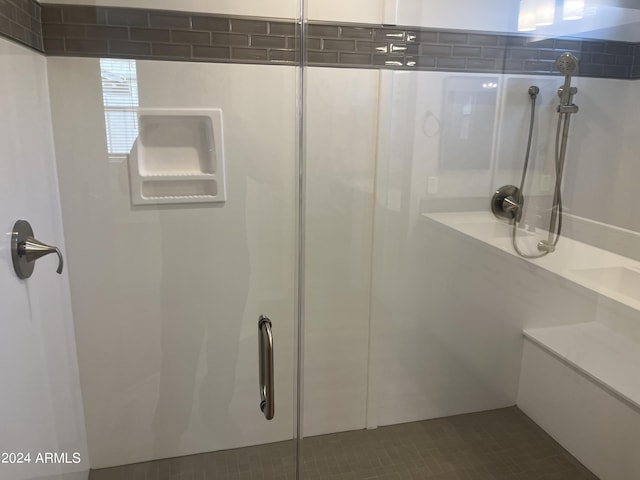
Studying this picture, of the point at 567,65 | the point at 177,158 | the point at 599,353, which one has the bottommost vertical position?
the point at 599,353

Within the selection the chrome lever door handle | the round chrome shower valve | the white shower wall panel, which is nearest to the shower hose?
the round chrome shower valve

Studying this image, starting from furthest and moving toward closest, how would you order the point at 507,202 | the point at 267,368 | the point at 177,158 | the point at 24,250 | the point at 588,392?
the point at 507,202
the point at 588,392
the point at 177,158
the point at 267,368
the point at 24,250

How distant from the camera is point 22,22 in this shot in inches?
52.3

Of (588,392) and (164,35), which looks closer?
(164,35)

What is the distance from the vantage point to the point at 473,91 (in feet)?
6.42

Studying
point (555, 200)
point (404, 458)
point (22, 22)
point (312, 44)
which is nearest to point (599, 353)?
point (555, 200)

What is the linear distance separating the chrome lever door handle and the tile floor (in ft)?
3.47

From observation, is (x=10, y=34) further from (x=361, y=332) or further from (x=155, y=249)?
(x=361, y=332)

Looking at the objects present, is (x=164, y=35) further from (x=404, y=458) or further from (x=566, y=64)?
(x=404, y=458)

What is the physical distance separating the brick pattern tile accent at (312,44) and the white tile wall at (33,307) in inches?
7.8

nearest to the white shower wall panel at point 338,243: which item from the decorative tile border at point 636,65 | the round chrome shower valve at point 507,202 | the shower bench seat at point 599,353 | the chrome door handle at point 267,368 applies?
the chrome door handle at point 267,368

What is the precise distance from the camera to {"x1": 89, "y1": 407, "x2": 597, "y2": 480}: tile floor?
1.93 m

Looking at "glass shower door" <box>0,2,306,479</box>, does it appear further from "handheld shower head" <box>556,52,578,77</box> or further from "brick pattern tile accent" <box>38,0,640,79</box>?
"handheld shower head" <box>556,52,578,77</box>

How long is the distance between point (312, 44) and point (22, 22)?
0.93m
